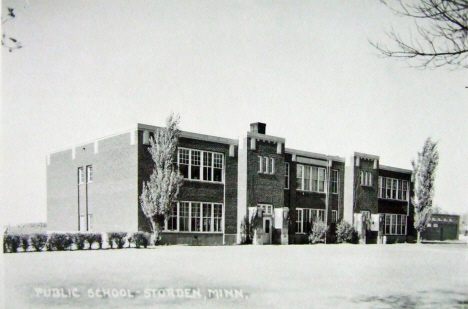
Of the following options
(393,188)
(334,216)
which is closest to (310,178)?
(334,216)

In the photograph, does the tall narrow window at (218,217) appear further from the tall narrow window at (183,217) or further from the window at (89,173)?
the window at (89,173)

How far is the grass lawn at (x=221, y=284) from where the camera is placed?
26.6 ft

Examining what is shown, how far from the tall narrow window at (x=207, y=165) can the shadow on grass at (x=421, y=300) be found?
14717 mm

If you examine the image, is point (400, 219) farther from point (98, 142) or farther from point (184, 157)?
point (98, 142)

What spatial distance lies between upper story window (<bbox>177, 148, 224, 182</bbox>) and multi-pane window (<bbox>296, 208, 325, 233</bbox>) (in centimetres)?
658

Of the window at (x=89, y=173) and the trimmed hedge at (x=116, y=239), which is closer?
the trimmed hedge at (x=116, y=239)

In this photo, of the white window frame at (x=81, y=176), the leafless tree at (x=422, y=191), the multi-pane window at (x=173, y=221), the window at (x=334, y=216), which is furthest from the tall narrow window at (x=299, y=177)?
the white window frame at (x=81, y=176)

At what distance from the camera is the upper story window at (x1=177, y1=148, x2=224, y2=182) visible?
22172mm

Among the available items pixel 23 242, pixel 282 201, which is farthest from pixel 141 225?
pixel 282 201

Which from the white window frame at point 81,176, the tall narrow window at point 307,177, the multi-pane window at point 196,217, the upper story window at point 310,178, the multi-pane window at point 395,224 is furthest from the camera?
the multi-pane window at point 395,224

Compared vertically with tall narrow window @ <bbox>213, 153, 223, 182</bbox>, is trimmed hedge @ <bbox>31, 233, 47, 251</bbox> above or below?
below

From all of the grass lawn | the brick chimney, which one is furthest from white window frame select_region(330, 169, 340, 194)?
the grass lawn

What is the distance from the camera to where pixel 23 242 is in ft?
50.3

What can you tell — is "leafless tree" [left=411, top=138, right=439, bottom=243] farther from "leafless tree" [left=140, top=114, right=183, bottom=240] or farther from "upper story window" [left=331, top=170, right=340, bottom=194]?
"leafless tree" [left=140, top=114, right=183, bottom=240]
